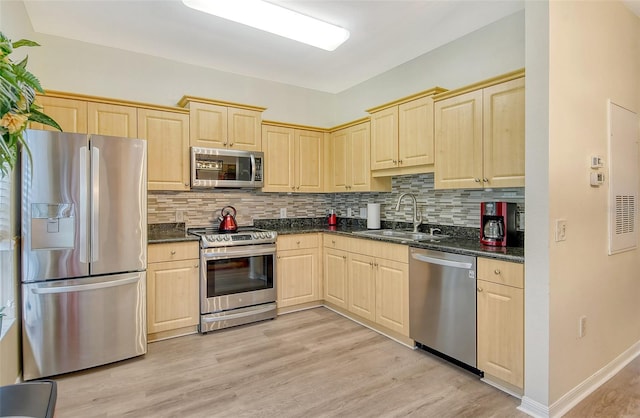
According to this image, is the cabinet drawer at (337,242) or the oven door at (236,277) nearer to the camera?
the oven door at (236,277)

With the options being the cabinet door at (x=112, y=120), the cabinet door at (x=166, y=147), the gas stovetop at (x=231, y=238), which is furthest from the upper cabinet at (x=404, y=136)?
the cabinet door at (x=112, y=120)

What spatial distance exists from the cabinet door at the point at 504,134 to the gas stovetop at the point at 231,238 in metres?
2.09

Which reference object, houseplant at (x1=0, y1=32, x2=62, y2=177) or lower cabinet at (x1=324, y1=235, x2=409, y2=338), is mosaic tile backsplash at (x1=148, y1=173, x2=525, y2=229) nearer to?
lower cabinet at (x1=324, y1=235, x2=409, y2=338)

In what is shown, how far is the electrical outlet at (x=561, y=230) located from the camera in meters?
1.94

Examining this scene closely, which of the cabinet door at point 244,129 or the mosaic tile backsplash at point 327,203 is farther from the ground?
the cabinet door at point 244,129

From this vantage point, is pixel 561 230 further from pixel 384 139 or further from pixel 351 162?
pixel 351 162

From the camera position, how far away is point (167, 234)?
331 centimetres

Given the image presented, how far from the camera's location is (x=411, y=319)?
109 inches

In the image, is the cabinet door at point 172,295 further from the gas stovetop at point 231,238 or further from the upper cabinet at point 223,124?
the upper cabinet at point 223,124

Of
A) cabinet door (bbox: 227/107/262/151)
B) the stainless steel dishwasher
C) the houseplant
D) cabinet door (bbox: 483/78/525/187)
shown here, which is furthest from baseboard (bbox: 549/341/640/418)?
cabinet door (bbox: 227/107/262/151)

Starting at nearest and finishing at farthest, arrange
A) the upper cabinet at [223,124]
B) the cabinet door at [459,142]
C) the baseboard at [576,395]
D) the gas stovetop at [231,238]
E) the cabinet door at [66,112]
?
the baseboard at [576,395] → the cabinet door at [459,142] → the cabinet door at [66,112] → the gas stovetop at [231,238] → the upper cabinet at [223,124]

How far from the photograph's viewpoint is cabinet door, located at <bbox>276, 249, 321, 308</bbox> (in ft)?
11.9

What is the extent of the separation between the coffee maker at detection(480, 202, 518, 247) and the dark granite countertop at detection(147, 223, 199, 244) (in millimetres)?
2505

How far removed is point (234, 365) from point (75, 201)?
5.54ft
